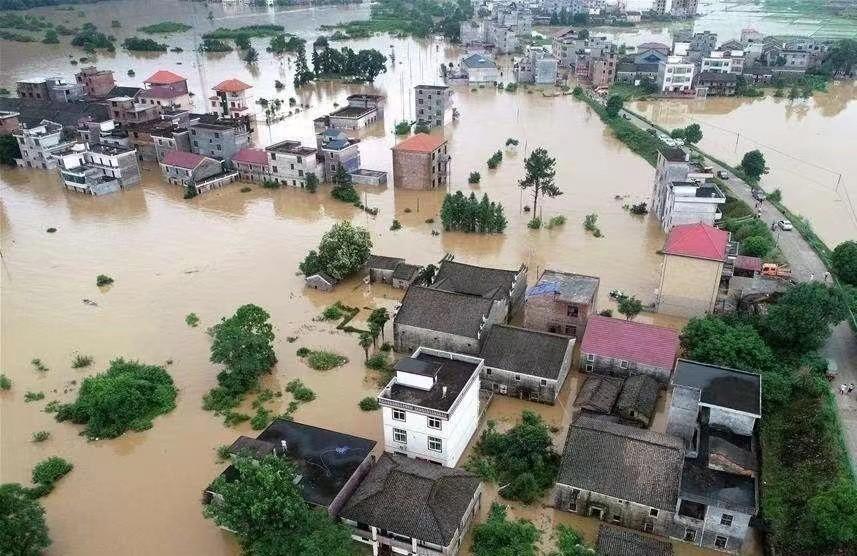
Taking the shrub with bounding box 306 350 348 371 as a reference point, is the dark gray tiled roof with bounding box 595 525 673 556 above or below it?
above

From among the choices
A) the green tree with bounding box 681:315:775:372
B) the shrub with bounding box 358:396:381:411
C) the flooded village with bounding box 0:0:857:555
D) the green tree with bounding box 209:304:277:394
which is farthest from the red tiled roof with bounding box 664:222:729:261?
the green tree with bounding box 209:304:277:394

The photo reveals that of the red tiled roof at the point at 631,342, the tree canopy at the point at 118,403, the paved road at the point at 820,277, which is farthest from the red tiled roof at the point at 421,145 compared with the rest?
the tree canopy at the point at 118,403

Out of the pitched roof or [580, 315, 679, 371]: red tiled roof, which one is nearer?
the pitched roof

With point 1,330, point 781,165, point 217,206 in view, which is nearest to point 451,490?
point 1,330

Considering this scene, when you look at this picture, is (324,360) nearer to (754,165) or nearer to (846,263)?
(846,263)

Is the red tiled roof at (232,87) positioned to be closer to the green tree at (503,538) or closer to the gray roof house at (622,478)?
the gray roof house at (622,478)

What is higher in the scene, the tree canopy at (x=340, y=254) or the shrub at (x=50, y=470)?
the tree canopy at (x=340, y=254)

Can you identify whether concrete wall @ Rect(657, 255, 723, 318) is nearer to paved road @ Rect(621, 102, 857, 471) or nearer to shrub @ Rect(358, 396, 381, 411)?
paved road @ Rect(621, 102, 857, 471)
